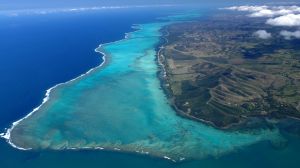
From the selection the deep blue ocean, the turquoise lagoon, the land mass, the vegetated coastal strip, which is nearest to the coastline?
the vegetated coastal strip

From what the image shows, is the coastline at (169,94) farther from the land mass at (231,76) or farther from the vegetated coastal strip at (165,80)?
the land mass at (231,76)

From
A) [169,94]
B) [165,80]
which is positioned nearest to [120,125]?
[169,94]

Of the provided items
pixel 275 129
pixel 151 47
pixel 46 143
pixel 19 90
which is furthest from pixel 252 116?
pixel 151 47

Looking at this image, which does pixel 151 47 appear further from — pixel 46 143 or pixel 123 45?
pixel 46 143

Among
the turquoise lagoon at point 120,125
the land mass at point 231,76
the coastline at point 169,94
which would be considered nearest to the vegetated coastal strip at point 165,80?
the coastline at point 169,94

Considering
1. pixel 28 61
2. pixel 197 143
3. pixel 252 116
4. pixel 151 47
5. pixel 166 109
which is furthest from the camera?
pixel 151 47

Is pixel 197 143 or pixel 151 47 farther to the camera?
pixel 151 47

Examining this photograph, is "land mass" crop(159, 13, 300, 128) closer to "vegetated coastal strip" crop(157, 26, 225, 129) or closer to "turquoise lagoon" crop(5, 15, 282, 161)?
"vegetated coastal strip" crop(157, 26, 225, 129)

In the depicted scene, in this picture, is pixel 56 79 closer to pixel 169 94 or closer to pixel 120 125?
pixel 169 94
